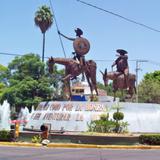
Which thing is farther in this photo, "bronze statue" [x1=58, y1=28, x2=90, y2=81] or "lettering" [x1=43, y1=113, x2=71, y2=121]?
"bronze statue" [x1=58, y1=28, x2=90, y2=81]

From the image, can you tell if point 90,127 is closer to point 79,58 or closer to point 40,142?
point 40,142

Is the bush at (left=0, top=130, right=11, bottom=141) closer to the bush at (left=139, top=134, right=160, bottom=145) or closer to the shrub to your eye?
the shrub

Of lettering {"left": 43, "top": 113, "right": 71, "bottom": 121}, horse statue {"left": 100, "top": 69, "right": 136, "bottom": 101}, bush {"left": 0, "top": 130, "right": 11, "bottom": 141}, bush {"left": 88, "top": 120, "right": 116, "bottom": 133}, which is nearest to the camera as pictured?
bush {"left": 0, "top": 130, "right": 11, "bottom": 141}

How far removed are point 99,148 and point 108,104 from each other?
8.85 m

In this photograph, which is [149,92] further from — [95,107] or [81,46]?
[95,107]

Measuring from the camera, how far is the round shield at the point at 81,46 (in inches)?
1468

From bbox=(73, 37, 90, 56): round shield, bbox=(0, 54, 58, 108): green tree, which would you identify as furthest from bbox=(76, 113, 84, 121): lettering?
bbox=(0, 54, 58, 108): green tree

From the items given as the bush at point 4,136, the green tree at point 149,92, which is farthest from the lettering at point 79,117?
the green tree at point 149,92

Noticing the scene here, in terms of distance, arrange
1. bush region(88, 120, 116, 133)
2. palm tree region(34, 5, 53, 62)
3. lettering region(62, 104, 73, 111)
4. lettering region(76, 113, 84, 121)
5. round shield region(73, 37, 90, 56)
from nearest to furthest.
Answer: bush region(88, 120, 116, 133)
lettering region(76, 113, 84, 121)
lettering region(62, 104, 73, 111)
round shield region(73, 37, 90, 56)
palm tree region(34, 5, 53, 62)

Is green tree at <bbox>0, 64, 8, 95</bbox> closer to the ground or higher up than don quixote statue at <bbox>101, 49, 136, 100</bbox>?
higher up

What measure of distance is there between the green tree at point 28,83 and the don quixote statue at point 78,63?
31.2 m

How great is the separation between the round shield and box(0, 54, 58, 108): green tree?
103 ft

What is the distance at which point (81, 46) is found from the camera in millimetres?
37438

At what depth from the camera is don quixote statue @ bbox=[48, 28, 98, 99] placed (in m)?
36.9
